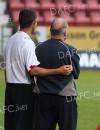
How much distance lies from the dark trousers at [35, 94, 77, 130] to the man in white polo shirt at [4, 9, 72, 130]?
14 centimetres

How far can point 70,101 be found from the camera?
6.42 meters

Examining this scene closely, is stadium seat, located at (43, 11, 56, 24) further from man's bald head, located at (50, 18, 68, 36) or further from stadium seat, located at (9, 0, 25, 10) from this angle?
man's bald head, located at (50, 18, 68, 36)

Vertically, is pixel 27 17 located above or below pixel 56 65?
above

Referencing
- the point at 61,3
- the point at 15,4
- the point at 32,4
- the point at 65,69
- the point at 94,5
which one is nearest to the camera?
the point at 65,69

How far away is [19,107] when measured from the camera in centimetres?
652

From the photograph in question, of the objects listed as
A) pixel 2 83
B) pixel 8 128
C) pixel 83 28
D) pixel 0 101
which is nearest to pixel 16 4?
pixel 83 28

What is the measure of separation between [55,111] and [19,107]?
397 millimetres

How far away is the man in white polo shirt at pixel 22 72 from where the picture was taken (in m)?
6.38

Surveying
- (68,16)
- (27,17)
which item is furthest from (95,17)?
(27,17)

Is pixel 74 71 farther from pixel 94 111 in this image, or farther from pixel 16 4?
pixel 16 4

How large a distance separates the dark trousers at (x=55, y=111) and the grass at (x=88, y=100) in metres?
2.90

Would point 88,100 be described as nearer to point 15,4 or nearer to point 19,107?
point 19,107

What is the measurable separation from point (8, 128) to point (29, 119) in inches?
10.6

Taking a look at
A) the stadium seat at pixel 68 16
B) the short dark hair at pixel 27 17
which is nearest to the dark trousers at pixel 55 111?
the short dark hair at pixel 27 17
